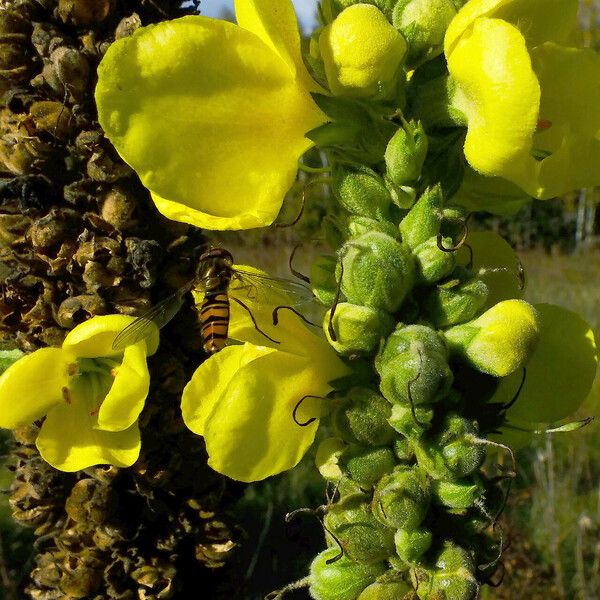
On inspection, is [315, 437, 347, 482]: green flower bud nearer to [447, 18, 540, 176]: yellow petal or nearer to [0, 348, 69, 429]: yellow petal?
[447, 18, 540, 176]: yellow petal

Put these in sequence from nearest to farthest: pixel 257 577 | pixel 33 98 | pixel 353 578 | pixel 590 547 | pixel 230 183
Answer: pixel 230 183 → pixel 353 578 → pixel 33 98 → pixel 257 577 → pixel 590 547

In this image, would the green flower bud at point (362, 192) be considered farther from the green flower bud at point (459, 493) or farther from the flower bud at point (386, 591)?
the flower bud at point (386, 591)

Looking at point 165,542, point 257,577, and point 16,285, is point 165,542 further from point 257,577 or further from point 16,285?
point 257,577

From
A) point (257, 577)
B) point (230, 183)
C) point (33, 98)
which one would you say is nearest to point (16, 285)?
point (33, 98)

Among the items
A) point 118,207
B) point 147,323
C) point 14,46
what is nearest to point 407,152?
point 147,323

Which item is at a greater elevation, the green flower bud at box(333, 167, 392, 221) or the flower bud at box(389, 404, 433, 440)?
the green flower bud at box(333, 167, 392, 221)

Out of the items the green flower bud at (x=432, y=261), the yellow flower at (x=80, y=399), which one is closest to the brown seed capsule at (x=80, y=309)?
the yellow flower at (x=80, y=399)

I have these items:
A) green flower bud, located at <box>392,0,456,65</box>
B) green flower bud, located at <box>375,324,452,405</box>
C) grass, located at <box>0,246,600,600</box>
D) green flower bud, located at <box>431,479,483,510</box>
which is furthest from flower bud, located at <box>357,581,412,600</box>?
grass, located at <box>0,246,600,600</box>
